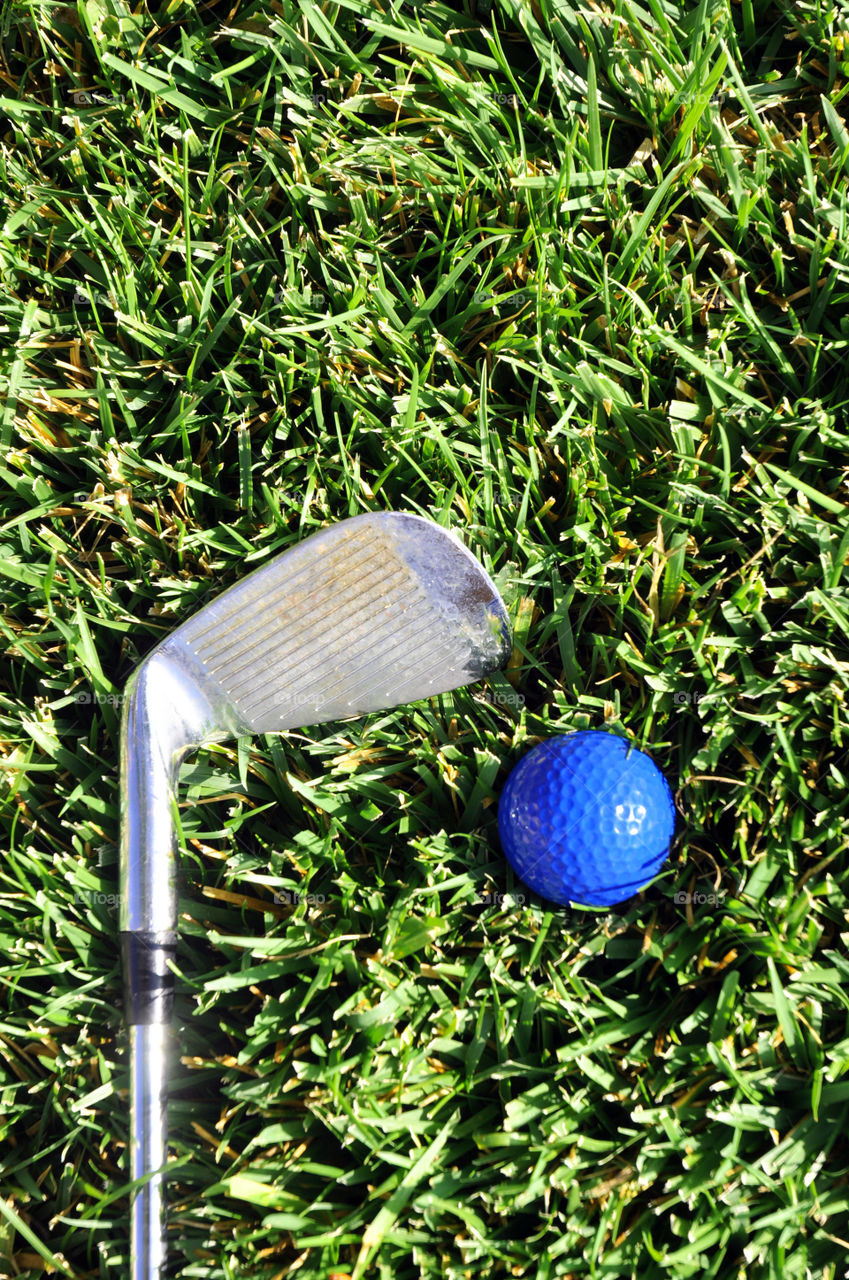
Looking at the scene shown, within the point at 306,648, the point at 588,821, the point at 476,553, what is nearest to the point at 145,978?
the point at 306,648

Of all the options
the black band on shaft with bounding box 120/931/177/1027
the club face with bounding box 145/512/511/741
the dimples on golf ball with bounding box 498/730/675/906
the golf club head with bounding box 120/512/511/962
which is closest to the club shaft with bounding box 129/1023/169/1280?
the black band on shaft with bounding box 120/931/177/1027

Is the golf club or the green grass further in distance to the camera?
the golf club

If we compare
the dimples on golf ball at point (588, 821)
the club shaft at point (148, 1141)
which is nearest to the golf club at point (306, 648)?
the club shaft at point (148, 1141)

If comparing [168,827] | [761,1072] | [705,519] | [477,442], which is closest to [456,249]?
[477,442]

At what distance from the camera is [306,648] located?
90.9 inches

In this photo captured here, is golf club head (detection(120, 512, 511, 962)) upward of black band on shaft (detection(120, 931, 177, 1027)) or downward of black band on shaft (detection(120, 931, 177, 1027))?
upward

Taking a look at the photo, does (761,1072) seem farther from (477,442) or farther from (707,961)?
(477,442)

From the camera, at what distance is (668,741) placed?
2420mm

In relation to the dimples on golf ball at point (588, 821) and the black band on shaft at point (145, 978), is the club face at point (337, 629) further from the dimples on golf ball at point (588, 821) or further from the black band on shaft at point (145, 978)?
the black band on shaft at point (145, 978)

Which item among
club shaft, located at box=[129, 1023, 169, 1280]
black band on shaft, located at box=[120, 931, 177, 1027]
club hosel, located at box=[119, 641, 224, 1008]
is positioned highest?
club hosel, located at box=[119, 641, 224, 1008]

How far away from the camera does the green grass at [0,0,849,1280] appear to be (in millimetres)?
2162

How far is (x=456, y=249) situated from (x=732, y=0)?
3.41 ft

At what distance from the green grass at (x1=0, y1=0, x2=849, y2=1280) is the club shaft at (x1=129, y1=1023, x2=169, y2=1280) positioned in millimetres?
76

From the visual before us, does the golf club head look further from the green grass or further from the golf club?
the green grass
